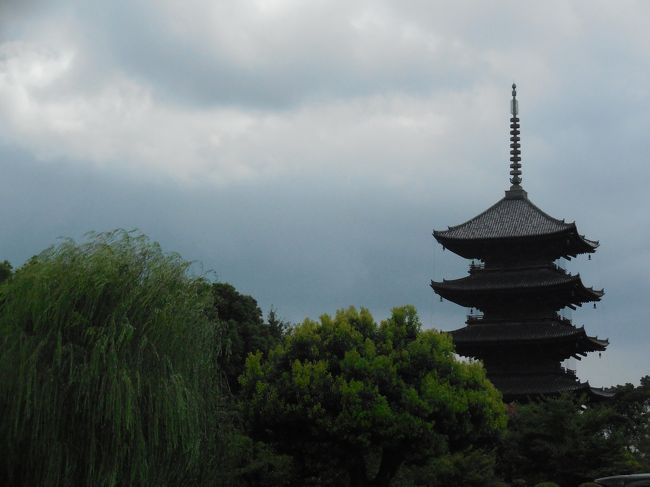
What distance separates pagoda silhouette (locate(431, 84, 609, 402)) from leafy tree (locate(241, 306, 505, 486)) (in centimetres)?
1369

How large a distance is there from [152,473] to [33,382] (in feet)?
8.47

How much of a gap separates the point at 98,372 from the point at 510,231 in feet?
88.7

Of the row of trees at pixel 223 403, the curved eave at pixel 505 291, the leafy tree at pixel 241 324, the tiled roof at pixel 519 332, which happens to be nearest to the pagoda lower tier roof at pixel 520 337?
the tiled roof at pixel 519 332

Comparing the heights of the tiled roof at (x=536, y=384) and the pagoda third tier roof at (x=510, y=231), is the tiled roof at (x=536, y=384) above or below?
below

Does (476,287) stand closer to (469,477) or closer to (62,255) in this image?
(469,477)

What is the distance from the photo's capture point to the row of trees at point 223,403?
655 inches

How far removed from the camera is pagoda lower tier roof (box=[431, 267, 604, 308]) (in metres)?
39.4

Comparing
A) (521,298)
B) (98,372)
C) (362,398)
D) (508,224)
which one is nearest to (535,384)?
(521,298)

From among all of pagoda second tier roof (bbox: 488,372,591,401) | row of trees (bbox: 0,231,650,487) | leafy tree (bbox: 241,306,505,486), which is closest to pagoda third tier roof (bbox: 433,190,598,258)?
pagoda second tier roof (bbox: 488,372,591,401)

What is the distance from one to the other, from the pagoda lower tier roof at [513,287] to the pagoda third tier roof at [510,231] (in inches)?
48.9

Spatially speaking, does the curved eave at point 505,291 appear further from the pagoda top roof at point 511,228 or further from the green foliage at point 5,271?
the green foliage at point 5,271

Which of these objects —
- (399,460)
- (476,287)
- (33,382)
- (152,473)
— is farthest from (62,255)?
(476,287)

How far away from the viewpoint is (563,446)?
2812 cm

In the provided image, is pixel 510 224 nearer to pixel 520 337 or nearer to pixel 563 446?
pixel 520 337
